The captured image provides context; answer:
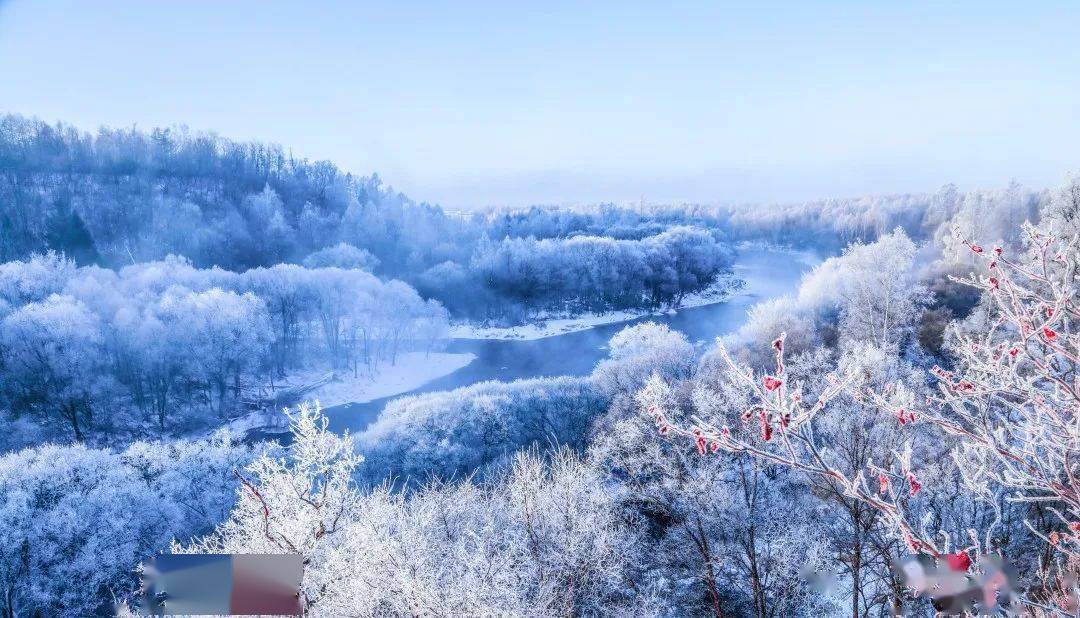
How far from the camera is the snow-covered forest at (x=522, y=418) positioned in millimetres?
3318

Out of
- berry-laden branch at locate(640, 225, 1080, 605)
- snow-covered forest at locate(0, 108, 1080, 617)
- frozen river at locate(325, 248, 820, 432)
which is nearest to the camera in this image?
berry-laden branch at locate(640, 225, 1080, 605)

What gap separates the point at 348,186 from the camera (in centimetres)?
8381

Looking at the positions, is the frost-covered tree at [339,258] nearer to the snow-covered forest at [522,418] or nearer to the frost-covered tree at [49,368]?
the snow-covered forest at [522,418]

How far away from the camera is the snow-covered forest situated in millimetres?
3318

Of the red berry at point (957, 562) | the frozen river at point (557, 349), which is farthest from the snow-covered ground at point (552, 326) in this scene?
the red berry at point (957, 562)

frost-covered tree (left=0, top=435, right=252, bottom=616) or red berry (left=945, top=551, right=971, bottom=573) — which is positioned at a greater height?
red berry (left=945, top=551, right=971, bottom=573)

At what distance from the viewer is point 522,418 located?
88.3 ft

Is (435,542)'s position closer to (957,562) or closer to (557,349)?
(957,562)

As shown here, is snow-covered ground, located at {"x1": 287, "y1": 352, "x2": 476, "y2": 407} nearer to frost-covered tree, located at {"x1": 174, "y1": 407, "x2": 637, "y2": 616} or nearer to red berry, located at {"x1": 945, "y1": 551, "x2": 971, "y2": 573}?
frost-covered tree, located at {"x1": 174, "y1": 407, "x2": 637, "y2": 616}

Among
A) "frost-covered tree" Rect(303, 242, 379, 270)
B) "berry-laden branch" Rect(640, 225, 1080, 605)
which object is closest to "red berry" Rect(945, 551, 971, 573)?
"berry-laden branch" Rect(640, 225, 1080, 605)

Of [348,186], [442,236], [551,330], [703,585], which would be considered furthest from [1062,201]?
[348,186]

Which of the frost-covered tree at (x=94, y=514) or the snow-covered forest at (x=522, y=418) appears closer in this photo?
the snow-covered forest at (x=522, y=418)

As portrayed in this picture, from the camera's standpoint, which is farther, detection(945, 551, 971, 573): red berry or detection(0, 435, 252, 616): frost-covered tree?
detection(0, 435, 252, 616): frost-covered tree

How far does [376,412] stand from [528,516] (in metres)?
23.3
